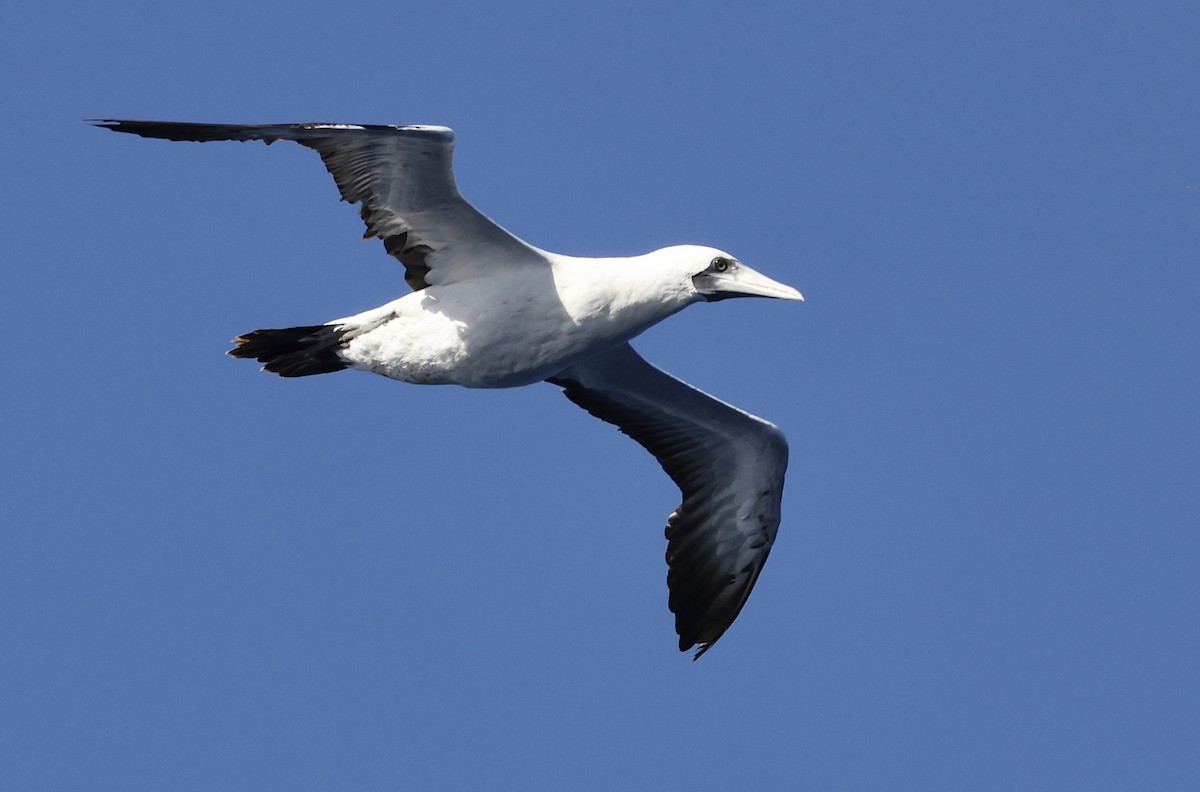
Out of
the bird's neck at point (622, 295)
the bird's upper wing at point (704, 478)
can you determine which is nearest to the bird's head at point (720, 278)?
the bird's neck at point (622, 295)

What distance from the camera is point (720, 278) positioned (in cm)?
1343

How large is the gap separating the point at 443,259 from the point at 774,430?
3.82 meters

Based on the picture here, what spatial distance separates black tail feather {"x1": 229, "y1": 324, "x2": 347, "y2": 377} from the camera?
1431 cm

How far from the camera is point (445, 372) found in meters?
13.7

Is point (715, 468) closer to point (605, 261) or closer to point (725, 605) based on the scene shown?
point (725, 605)

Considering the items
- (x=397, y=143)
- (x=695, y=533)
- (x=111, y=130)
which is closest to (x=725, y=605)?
(x=695, y=533)

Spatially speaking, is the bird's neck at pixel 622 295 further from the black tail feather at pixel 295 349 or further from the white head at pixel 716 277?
the black tail feather at pixel 295 349

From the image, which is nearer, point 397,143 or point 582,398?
point 397,143

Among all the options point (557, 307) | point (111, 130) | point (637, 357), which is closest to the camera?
point (111, 130)

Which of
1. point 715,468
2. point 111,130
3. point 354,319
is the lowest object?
point 715,468

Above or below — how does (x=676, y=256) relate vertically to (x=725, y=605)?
above

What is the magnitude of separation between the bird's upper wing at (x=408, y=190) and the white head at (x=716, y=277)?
3.91 feet

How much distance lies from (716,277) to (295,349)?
375 centimetres

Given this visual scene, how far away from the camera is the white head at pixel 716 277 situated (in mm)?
Answer: 13406
